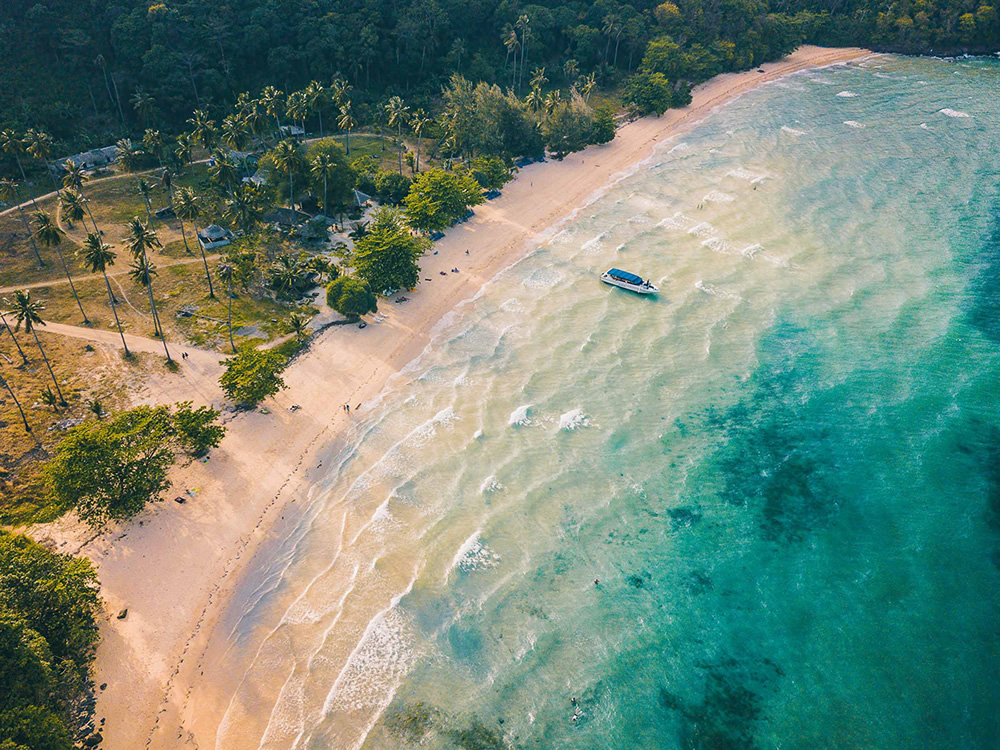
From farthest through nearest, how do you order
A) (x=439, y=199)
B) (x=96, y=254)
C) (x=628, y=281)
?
(x=439, y=199) → (x=628, y=281) → (x=96, y=254)

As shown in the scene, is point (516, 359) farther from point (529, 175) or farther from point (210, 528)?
point (529, 175)

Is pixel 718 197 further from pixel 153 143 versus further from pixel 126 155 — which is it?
pixel 126 155

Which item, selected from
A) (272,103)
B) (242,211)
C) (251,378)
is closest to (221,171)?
Answer: (242,211)

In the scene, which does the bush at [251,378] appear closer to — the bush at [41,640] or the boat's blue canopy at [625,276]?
the bush at [41,640]

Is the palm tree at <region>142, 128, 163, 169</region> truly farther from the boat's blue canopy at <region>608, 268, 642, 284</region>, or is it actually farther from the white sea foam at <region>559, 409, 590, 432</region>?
the white sea foam at <region>559, 409, 590, 432</region>

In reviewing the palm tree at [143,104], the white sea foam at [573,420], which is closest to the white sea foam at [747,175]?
the white sea foam at [573,420]

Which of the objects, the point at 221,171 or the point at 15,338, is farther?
the point at 221,171
